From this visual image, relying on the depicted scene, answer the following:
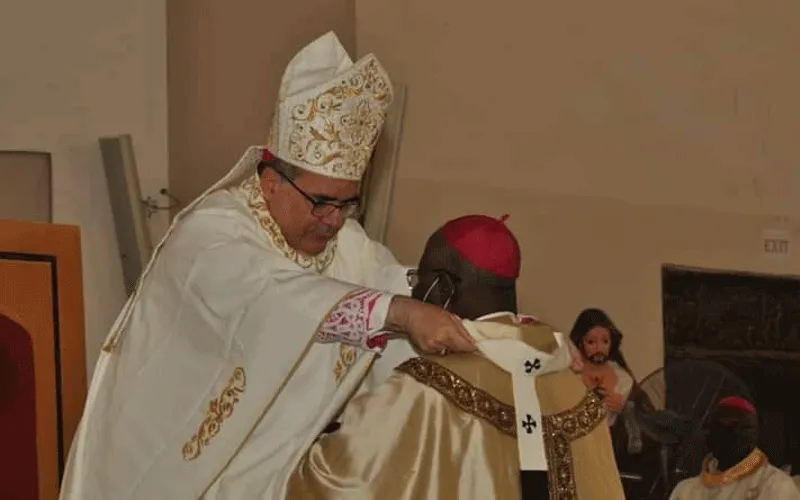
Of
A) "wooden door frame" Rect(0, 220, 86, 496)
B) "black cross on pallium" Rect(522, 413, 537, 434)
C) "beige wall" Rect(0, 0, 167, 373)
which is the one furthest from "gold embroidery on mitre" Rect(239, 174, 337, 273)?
"beige wall" Rect(0, 0, 167, 373)

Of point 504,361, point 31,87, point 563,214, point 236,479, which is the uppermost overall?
point 31,87

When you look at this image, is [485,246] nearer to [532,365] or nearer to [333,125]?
[532,365]

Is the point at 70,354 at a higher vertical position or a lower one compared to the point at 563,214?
lower

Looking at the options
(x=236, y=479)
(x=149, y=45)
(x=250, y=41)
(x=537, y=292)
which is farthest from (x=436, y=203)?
(x=236, y=479)

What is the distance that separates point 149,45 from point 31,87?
0.43 m

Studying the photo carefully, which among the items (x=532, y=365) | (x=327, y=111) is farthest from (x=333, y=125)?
(x=532, y=365)

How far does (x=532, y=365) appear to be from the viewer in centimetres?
293

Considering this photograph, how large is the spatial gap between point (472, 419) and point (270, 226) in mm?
742

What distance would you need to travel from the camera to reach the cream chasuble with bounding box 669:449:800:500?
4.50 meters

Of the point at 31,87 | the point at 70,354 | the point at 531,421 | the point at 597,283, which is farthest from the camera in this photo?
the point at 597,283

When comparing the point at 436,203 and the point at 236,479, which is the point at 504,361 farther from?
the point at 436,203

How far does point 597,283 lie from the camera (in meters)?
4.83

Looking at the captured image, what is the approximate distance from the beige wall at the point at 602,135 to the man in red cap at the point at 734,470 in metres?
0.31

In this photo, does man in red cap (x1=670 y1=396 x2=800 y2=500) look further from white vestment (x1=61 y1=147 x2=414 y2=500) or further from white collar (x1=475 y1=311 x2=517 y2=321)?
white collar (x1=475 y1=311 x2=517 y2=321)
